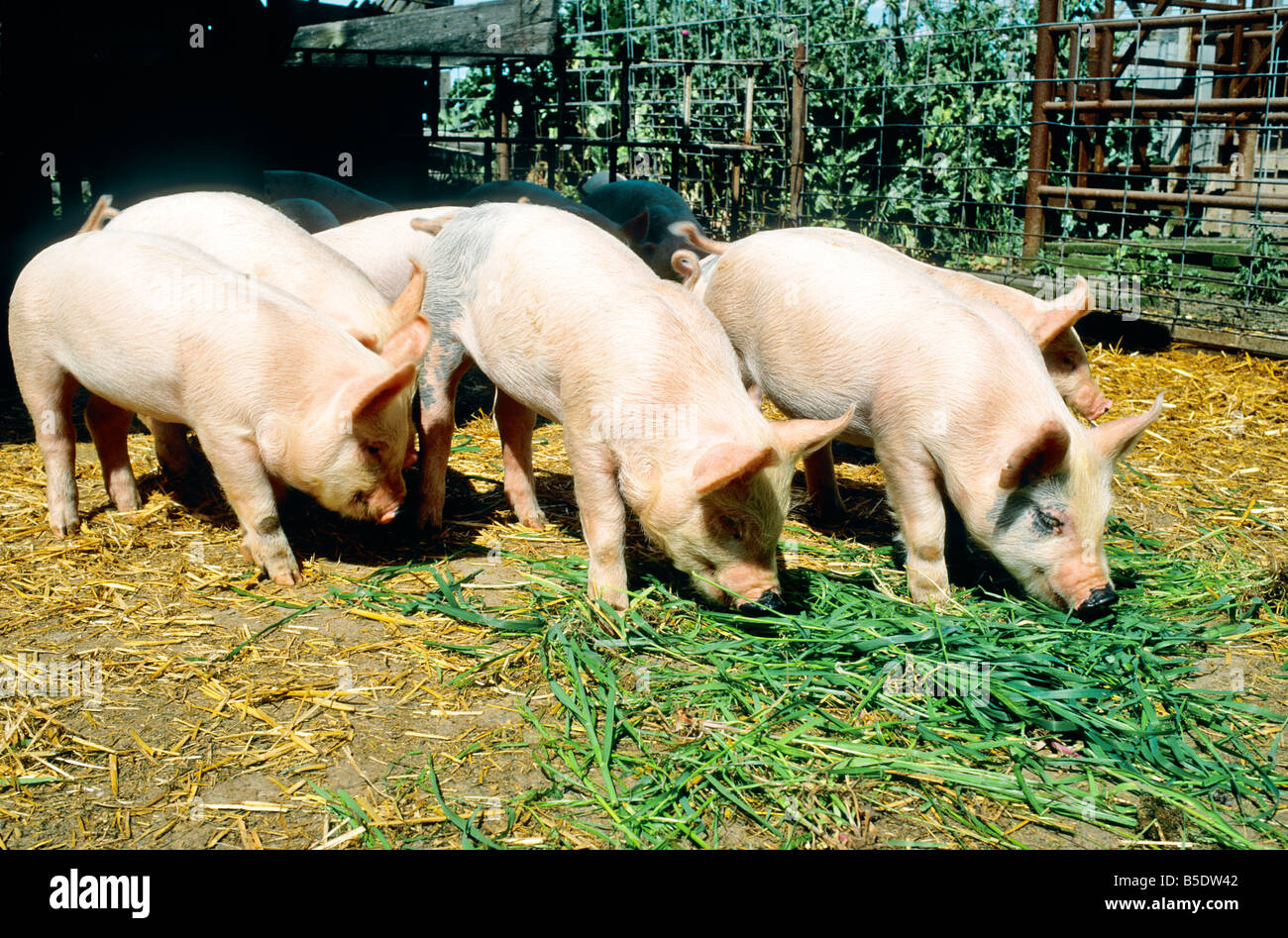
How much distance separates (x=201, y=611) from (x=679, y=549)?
187 cm

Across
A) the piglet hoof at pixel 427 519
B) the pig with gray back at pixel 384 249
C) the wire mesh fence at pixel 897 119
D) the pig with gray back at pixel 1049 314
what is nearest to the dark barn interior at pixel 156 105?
the wire mesh fence at pixel 897 119

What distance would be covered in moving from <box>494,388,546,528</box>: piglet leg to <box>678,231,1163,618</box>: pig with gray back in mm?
1199

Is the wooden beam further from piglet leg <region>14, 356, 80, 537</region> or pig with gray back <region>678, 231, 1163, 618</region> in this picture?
piglet leg <region>14, 356, 80, 537</region>

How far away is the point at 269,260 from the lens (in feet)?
15.8

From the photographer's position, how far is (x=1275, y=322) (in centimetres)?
874

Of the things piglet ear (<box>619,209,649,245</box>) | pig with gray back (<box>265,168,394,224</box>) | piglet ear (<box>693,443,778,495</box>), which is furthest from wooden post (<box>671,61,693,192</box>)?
piglet ear (<box>693,443,778,495</box>)

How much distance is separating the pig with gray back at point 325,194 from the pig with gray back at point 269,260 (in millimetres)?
2237

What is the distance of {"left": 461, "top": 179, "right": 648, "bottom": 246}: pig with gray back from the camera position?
7.05 metres

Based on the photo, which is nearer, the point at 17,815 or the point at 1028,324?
the point at 17,815

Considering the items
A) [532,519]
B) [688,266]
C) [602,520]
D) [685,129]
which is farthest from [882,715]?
[685,129]

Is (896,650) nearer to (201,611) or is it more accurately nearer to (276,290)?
(201,611)

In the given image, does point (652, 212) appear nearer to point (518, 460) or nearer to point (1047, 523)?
point (518, 460)
